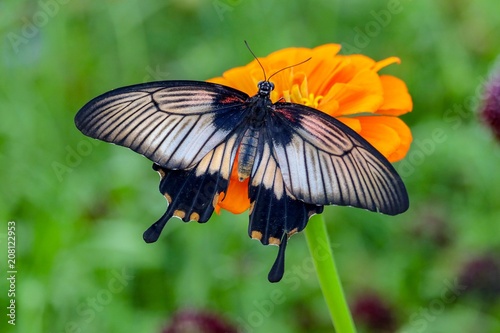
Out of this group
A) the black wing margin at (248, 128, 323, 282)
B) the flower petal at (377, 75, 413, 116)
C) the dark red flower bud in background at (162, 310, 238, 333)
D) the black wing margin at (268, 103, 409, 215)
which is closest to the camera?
the black wing margin at (268, 103, 409, 215)

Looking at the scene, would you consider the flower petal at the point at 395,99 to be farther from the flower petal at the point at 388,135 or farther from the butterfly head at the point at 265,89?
the butterfly head at the point at 265,89

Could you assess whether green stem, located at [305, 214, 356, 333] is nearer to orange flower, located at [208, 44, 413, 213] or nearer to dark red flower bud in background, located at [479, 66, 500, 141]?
orange flower, located at [208, 44, 413, 213]

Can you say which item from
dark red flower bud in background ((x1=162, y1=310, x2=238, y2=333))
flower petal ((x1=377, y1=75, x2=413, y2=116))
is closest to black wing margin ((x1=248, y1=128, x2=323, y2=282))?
flower petal ((x1=377, y1=75, x2=413, y2=116))

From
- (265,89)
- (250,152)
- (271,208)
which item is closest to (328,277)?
(271,208)

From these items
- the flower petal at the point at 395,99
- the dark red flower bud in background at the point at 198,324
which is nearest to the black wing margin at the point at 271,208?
the flower petal at the point at 395,99

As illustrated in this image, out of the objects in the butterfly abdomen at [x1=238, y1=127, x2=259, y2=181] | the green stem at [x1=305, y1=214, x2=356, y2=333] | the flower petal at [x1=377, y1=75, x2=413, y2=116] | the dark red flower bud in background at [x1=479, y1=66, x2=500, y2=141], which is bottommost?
the green stem at [x1=305, y1=214, x2=356, y2=333]

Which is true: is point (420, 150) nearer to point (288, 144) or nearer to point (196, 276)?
point (196, 276)

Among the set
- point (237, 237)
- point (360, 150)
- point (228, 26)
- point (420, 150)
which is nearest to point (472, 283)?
point (420, 150)
